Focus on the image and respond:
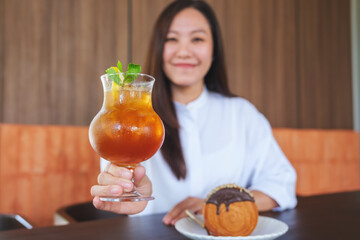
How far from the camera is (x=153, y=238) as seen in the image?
926 mm

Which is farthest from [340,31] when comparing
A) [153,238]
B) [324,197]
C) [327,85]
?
[153,238]

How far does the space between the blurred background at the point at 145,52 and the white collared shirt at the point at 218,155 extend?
118 cm

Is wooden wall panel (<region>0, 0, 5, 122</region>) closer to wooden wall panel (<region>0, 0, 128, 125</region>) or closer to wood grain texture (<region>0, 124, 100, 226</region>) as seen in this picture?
wooden wall panel (<region>0, 0, 128, 125</region>)

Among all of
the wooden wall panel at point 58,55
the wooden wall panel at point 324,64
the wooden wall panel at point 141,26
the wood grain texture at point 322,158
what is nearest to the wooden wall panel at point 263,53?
the wooden wall panel at point 324,64

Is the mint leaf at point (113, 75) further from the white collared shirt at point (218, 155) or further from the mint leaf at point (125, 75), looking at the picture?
the white collared shirt at point (218, 155)

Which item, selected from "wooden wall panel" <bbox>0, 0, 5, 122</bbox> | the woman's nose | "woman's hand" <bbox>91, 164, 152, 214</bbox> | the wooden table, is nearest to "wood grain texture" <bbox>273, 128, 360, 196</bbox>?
the woman's nose

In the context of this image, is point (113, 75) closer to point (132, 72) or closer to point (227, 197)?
point (132, 72)

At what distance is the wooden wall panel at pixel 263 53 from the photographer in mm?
3592

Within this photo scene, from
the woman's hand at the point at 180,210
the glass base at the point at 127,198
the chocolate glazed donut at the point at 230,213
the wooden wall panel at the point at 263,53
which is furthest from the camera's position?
the wooden wall panel at the point at 263,53

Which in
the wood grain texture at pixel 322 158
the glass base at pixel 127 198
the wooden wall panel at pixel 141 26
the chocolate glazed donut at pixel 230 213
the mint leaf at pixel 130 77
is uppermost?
the wooden wall panel at pixel 141 26

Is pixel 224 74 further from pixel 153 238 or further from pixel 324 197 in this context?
pixel 153 238

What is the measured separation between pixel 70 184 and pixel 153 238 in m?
1.60

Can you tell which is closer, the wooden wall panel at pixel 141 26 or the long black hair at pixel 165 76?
the long black hair at pixel 165 76

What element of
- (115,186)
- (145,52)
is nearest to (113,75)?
(115,186)
